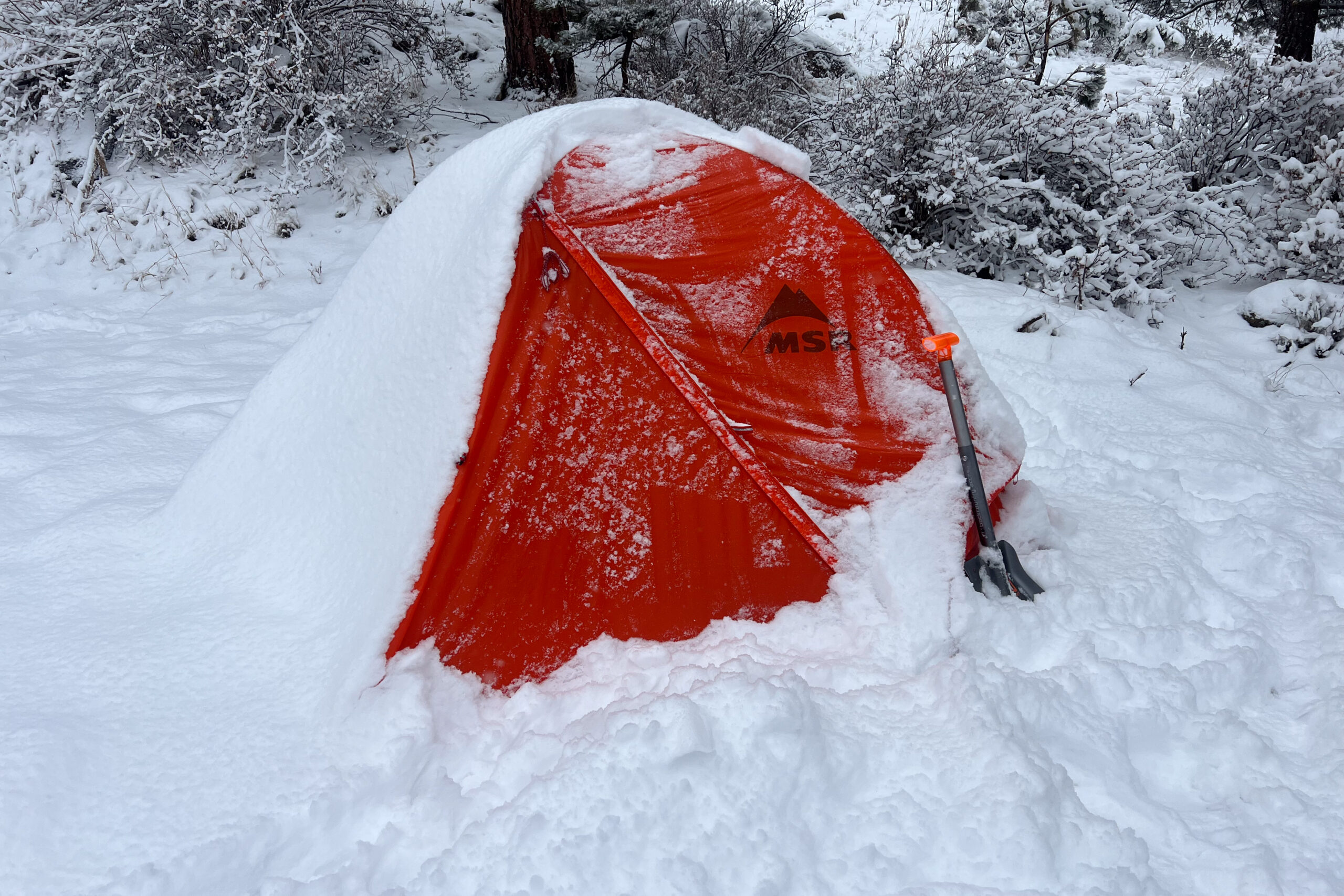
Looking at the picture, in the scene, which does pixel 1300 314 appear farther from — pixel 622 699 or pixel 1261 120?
pixel 622 699

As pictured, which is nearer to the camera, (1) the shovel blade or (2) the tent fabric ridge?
(2) the tent fabric ridge

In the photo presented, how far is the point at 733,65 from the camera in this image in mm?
6801

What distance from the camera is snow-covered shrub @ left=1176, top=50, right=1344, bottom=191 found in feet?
16.5

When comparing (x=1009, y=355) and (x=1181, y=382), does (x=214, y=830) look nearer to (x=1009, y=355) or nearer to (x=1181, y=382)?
(x=1009, y=355)

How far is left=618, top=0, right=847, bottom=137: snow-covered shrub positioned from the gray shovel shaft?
13.3 ft

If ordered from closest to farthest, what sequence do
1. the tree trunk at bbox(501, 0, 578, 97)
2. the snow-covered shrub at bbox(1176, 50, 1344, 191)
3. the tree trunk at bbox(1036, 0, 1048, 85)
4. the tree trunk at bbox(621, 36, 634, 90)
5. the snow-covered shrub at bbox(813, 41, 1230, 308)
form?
the snow-covered shrub at bbox(813, 41, 1230, 308), the snow-covered shrub at bbox(1176, 50, 1344, 191), the tree trunk at bbox(1036, 0, 1048, 85), the tree trunk at bbox(501, 0, 578, 97), the tree trunk at bbox(621, 36, 634, 90)

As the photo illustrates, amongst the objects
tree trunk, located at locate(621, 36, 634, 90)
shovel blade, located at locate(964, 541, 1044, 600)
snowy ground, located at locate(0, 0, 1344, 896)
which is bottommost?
snowy ground, located at locate(0, 0, 1344, 896)

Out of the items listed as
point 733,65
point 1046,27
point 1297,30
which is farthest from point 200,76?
point 1297,30

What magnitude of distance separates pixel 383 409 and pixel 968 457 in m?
1.65

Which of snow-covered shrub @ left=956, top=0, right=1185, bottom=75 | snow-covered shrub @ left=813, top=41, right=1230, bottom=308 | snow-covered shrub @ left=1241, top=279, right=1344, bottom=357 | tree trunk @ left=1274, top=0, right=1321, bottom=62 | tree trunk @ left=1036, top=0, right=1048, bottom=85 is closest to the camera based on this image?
snow-covered shrub @ left=1241, top=279, right=1344, bottom=357

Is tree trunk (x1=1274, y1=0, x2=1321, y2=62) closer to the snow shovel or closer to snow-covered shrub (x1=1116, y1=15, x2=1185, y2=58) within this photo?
snow-covered shrub (x1=1116, y1=15, x2=1185, y2=58)

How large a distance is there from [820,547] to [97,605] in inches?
83.3

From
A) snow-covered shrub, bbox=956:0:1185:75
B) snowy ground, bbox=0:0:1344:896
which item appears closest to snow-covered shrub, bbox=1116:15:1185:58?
snow-covered shrub, bbox=956:0:1185:75

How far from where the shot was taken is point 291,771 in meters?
1.85
